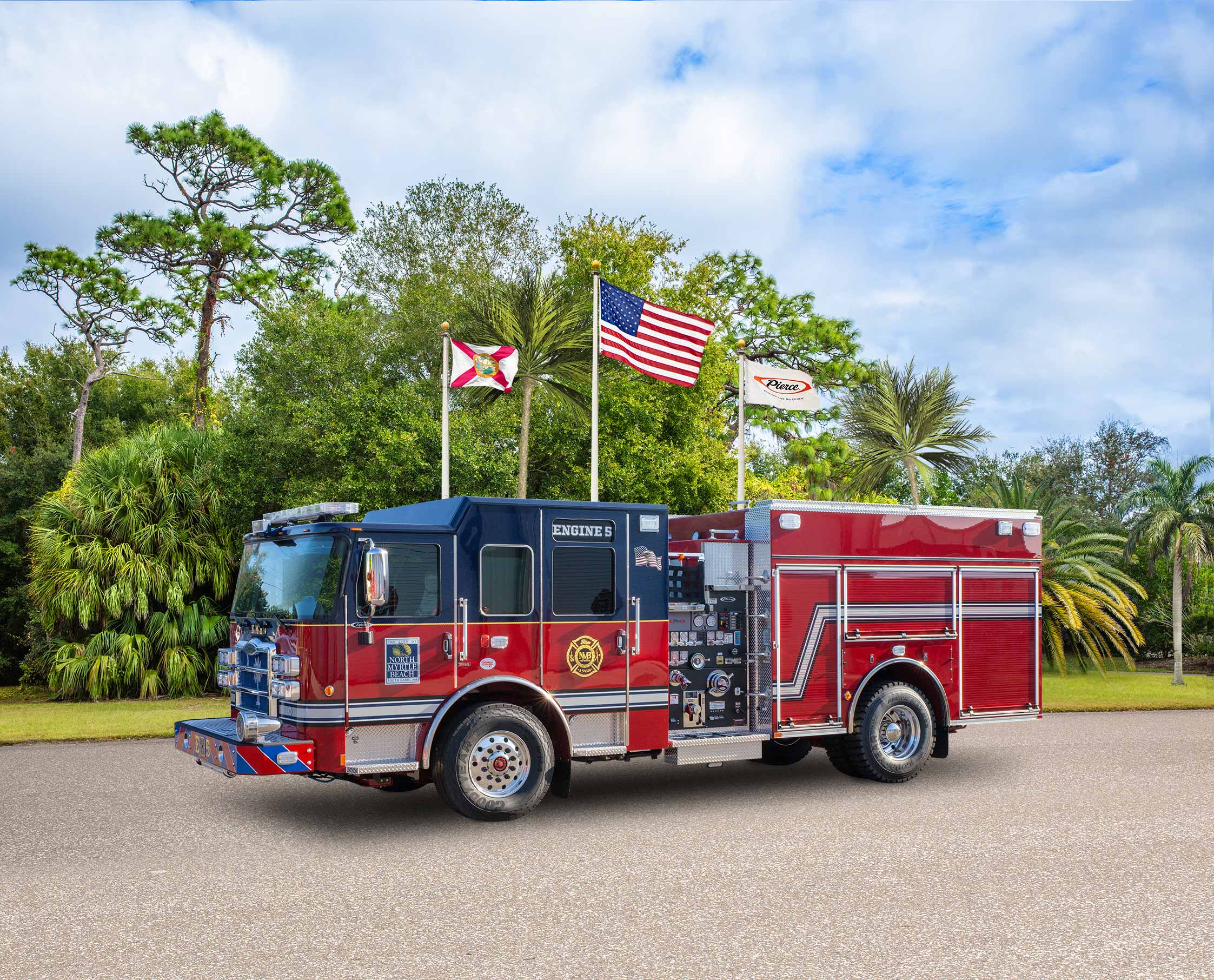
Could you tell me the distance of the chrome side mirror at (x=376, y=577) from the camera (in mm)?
8281

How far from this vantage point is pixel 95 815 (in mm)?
9180

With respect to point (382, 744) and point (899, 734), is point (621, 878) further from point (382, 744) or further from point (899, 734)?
point (899, 734)

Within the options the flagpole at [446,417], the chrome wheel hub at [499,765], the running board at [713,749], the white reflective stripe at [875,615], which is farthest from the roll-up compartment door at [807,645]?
the flagpole at [446,417]

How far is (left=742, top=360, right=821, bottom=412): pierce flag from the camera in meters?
15.4

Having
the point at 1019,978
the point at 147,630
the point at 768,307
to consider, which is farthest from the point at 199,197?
the point at 1019,978

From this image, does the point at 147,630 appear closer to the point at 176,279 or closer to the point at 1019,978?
the point at 1019,978

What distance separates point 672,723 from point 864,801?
1865 millimetres

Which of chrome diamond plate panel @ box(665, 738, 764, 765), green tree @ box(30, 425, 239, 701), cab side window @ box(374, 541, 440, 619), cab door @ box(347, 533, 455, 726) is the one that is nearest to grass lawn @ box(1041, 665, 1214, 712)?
chrome diamond plate panel @ box(665, 738, 764, 765)

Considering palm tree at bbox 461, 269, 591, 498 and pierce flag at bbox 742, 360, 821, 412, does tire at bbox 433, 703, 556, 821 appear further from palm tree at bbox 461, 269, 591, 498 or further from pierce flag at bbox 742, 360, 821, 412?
palm tree at bbox 461, 269, 591, 498

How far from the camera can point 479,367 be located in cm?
1573

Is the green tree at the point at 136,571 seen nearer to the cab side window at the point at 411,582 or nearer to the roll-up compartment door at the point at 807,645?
the cab side window at the point at 411,582

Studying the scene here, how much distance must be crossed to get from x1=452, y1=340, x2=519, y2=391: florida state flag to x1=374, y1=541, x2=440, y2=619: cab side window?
22.4 feet

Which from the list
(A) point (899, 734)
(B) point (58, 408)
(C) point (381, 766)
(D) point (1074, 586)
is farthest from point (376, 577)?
(B) point (58, 408)

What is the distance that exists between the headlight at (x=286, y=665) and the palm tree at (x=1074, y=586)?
56.4ft
